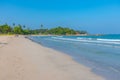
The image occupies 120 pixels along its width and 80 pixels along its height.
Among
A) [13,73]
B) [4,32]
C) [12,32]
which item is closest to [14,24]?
[12,32]

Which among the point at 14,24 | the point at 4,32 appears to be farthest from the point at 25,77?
the point at 14,24

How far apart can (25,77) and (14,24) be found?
181 meters

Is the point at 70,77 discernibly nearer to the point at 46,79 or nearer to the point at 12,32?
the point at 46,79

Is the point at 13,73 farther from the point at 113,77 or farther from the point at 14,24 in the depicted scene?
the point at 14,24

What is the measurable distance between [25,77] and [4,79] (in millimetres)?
707

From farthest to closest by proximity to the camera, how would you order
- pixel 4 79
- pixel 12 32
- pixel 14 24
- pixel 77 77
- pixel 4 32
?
pixel 14 24
pixel 12 32
pixel 4 32
pixel 77 77
pixel 4 79

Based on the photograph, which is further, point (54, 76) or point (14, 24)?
point (14, 24)

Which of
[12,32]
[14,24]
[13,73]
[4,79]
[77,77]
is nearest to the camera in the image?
[4,79]

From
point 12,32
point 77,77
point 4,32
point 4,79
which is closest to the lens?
point 4,79

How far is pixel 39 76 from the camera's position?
8.84 meters

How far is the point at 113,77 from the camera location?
8.80 m

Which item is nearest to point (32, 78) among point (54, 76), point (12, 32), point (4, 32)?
point (54, 76)

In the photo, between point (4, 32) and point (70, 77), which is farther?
point (4, 32)

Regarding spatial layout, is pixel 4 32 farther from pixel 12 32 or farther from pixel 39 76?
pixel 39 76
